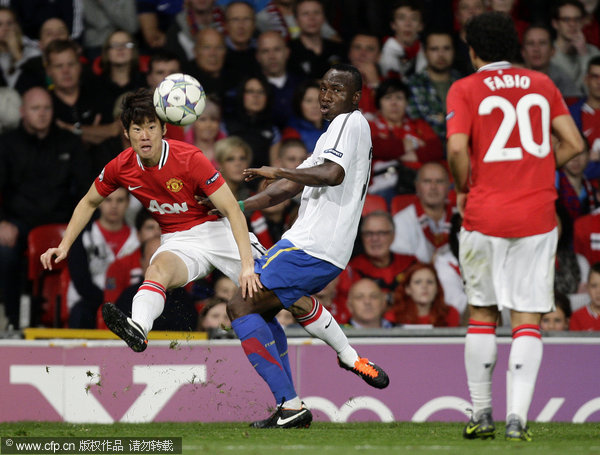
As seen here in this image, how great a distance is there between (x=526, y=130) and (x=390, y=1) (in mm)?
6696

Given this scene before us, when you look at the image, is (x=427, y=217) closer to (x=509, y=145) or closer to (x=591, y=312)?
(x=591, y=312)

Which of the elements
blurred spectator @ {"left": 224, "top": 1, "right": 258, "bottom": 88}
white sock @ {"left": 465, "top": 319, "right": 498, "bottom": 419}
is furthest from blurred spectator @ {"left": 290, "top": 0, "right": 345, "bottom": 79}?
white sock @ {"left": 465, "top": 319, "right": 498, "bottom": 419}

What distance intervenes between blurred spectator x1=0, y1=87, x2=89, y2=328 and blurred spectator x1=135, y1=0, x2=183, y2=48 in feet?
5.29

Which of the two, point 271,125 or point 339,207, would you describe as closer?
point 339,207

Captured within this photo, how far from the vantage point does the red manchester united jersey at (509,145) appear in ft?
16.4

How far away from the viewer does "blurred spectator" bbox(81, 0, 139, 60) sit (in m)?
10.6

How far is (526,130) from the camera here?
5.02m

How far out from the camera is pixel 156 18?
35.5ft

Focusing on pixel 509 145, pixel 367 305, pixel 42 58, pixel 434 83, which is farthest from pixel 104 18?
pixel 509 145

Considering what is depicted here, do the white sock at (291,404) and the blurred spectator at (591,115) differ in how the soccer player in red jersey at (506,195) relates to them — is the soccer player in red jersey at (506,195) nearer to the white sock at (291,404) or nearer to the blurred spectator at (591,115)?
the white sock at (291,404)

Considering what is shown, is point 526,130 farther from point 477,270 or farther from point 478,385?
point 478,385

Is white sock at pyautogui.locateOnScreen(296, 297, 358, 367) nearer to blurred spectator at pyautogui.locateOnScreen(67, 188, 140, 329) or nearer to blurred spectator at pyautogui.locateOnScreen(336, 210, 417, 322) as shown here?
blurred spectator at pyautogui.locateOnScreen(336, 210, 417, 322)

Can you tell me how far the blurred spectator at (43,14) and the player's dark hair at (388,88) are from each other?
10.6 ft

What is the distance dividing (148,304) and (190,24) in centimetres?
542
